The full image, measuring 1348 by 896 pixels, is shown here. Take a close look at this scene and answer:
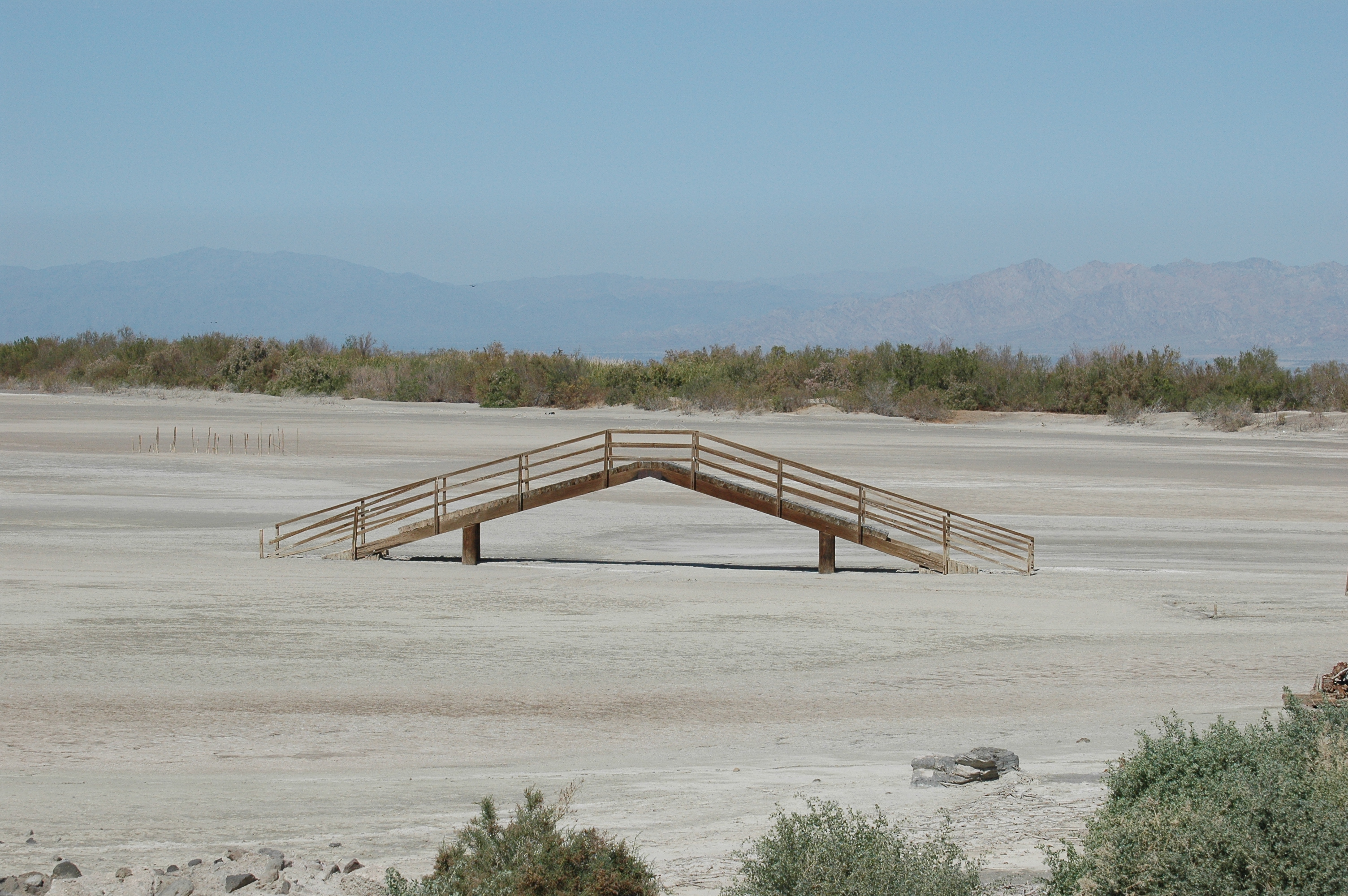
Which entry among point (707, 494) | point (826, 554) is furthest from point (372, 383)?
point (826, 554)

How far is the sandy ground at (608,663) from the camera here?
8.80m

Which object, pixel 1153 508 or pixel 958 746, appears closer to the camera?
pixel 958 746

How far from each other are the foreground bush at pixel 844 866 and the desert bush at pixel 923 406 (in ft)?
165

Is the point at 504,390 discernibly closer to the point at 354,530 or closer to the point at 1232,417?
the point at 1232,417

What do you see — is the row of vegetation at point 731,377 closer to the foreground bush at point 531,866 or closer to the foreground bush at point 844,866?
the foreground bush at point 844,866

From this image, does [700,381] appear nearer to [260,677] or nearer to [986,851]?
[260,677]

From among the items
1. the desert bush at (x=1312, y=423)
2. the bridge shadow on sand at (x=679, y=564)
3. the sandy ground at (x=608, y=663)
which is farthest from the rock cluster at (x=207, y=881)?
the desert bush at (x=1312, y=423)

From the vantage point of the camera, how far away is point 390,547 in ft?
74.1

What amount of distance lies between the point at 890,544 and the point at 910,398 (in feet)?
119

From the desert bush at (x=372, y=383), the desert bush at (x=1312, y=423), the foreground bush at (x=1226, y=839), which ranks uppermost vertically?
the desert bush at (x=372, y=383)

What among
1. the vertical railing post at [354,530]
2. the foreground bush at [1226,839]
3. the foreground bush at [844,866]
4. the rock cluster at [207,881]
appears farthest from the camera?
the vertical railing post at [354,530]

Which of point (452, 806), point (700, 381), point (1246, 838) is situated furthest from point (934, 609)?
A: point (700, 381)

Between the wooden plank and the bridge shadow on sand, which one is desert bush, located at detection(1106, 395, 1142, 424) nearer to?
the bridge shadow on sand

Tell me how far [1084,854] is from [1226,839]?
1.12m
